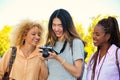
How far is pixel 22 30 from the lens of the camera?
435 centimetres

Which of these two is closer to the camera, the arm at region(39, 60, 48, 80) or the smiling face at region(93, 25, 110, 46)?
the smiling face at region(93, 25, 110, 46)

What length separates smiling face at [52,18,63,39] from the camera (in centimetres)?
381

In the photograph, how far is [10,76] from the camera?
414 cm

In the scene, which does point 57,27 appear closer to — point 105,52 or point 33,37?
point 33,37

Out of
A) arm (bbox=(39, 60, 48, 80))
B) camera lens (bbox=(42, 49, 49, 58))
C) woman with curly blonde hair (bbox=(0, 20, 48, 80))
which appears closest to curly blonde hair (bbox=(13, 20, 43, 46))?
woman with curly blonde hair (bbox=(0, 20, 48, 80))

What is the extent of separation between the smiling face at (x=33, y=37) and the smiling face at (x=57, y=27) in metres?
0.37

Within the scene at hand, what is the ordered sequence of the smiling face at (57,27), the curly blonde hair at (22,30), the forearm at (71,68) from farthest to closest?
the curly blonde hair at (22,30), the smiling face at (57,27), the forearm at (71,68)

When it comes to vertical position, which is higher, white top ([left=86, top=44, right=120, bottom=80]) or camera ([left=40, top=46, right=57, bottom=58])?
camera ([left=40, top=46, right=57, bottom=58])

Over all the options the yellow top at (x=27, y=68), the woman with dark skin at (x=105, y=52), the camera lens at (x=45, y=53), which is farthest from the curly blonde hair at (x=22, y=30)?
the woman with dark skin at (x=105, y=52)

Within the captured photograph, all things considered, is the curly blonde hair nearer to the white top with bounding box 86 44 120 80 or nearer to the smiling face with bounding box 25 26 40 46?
the smiling face with bounding box 25 26 40 46

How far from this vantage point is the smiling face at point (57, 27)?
3.81m

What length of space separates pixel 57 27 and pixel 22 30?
0.71 meters

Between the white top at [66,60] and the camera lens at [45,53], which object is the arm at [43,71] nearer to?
the white top at [66,60]

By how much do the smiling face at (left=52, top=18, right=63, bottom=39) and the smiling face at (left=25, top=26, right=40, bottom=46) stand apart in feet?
1.20
